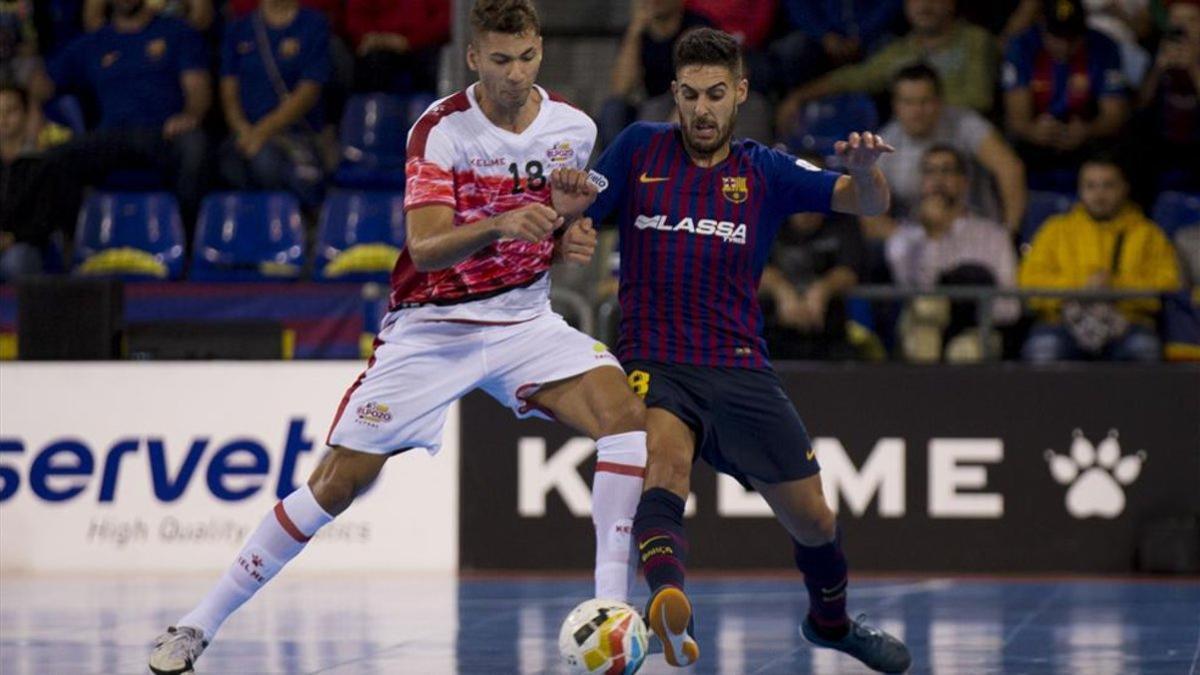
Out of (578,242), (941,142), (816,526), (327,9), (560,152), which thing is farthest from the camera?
(327,9)

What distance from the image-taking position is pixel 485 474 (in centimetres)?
1166

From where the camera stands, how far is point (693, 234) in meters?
7.03

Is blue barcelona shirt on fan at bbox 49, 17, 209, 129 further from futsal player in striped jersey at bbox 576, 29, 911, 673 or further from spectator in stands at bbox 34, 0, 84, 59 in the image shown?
futsal player in striped jersey at bbox 576, 29, 911, 673

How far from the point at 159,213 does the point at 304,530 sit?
6.99 metres

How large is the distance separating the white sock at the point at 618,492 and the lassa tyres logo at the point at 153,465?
201 inches

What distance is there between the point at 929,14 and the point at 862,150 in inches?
279

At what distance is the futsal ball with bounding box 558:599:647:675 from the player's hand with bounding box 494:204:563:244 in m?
1.15

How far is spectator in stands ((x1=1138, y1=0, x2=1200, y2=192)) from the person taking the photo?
13.1 metres

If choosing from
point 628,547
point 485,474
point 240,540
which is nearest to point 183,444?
point 240,540

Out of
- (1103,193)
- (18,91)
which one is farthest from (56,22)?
(1103,193)

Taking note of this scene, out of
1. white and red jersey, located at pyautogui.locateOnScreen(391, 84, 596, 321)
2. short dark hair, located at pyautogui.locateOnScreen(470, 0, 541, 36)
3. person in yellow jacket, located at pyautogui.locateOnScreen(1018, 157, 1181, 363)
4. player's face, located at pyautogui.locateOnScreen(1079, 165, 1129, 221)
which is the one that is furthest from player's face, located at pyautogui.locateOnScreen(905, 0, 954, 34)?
short dark hair, located at pyautogui.locateOnScreen(470, 0, 541, 36)

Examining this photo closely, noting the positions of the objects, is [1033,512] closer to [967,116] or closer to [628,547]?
[967,116]

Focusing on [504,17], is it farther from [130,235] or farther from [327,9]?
[327,9]

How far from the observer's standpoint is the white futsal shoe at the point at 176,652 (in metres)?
6.69
